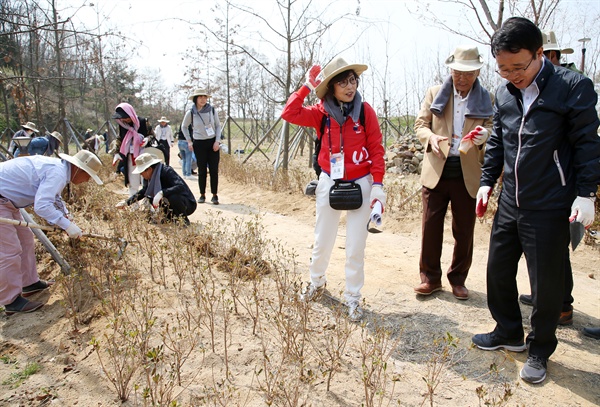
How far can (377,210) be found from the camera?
8.96 ft

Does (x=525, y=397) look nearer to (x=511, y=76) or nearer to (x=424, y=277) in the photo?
(x=424, y=277)

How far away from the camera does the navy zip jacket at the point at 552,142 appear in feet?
6.75

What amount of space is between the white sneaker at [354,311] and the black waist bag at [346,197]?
0.63 meters

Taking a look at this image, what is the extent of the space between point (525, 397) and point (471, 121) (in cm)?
174

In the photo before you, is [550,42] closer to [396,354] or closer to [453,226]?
[453,226]

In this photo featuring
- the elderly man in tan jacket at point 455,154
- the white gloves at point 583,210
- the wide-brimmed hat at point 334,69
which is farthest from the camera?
the elderly man in tan jacket at point 455,154

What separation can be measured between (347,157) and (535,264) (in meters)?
1.25

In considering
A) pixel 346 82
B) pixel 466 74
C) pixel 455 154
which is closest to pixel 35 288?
pixel 346 82

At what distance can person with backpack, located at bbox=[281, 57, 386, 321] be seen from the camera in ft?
9.23

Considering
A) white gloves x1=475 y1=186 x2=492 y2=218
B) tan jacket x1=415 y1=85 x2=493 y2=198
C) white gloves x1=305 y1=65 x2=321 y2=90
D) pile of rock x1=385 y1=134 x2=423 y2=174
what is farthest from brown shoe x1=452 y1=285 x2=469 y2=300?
pile of rock x1=385 y1=134 x2=423 y2=174

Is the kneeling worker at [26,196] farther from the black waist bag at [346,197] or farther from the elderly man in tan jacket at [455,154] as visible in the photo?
the elderly man in tan jacket at [455,154]

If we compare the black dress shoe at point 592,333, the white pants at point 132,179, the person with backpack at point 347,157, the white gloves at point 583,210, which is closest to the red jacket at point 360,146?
the person with backpack at point 347,157

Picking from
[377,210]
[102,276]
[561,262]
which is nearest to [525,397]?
[561,262]

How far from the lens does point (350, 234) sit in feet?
9.53
